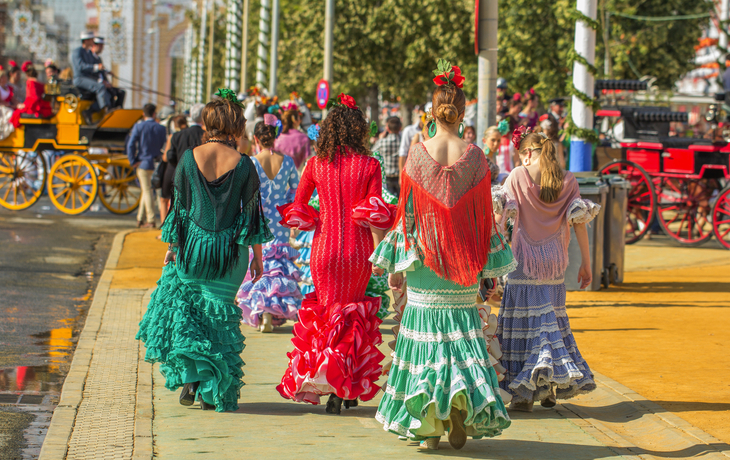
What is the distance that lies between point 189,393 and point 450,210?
203cm

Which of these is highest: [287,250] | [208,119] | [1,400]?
[208,119]

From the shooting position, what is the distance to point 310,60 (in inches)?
1383

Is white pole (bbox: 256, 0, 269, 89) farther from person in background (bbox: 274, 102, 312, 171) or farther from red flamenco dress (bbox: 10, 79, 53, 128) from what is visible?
person in background (bbox: 274, 102, 312, 171)

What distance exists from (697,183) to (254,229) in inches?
403

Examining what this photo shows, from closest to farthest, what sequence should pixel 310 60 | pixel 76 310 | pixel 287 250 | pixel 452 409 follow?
pixel 452 409 < pixel 287 250 < pixel 76 310 < pixel 310 60

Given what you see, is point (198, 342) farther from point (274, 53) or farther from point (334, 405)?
point (274, 53)

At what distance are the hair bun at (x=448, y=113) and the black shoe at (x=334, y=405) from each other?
6.17ft

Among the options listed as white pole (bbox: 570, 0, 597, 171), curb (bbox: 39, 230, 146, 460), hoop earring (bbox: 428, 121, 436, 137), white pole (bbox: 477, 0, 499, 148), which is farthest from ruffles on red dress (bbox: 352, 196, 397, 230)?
white pole (bbox: 570, 0, 597, 171)

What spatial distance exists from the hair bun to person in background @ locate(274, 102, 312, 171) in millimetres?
5632

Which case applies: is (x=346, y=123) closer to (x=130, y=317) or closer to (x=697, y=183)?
(x=130, y=317)

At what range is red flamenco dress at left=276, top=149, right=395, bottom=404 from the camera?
5535 mm

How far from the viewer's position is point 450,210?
4754mm

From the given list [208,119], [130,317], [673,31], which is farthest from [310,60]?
[208,119]

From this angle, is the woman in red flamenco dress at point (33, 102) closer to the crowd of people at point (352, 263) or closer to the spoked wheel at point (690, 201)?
the spoked wheel at point (690, 201)
